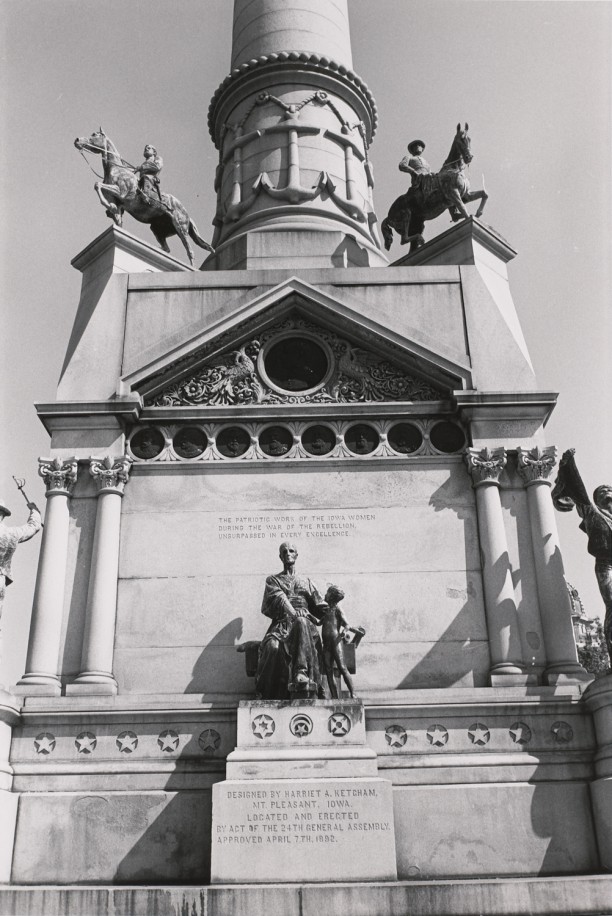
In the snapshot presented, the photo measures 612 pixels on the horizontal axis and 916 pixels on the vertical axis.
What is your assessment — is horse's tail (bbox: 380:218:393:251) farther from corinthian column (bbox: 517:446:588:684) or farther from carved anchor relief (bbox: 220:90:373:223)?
corinthian column (bbox: 517:446:588:684)

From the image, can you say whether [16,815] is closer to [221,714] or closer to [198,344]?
[221,714]

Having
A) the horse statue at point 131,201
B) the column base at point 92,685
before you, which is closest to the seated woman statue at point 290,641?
the column base at point 92,685

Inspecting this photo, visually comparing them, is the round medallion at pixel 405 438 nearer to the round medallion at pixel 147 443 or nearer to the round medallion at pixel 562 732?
the round medallion at pixel 147 443

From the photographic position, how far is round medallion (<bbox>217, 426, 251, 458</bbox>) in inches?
655

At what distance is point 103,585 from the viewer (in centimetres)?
1515

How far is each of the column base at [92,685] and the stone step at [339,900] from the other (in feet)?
12.4

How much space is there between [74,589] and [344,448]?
17.8 feet

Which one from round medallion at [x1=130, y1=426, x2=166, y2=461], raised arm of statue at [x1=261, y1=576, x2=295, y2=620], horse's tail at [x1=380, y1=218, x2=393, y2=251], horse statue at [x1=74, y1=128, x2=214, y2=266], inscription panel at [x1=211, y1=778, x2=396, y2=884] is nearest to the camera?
inscription panel at [x1=211, y1=778, x2=396, y2=884]

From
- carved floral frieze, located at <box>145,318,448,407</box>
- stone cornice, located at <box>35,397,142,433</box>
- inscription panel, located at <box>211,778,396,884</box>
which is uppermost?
carved floral frieze, located at <box>145,318,448,407</box>

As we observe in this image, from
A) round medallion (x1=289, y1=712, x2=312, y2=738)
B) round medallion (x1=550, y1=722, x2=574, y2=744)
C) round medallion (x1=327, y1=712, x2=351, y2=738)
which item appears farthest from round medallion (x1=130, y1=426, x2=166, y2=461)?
round medallion (x1=550, y1=722, x2=574, y2=744)

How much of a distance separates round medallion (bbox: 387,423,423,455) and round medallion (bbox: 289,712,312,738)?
5740 mm

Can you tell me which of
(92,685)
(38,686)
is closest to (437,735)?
(92,685)

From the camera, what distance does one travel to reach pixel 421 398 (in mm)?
17016

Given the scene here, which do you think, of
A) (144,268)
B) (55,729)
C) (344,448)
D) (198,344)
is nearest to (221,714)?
(55,729)
